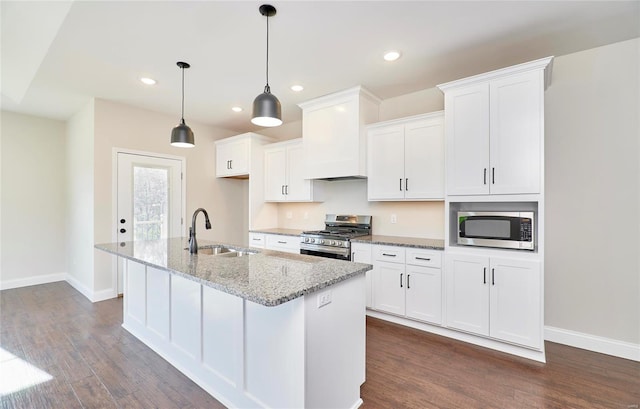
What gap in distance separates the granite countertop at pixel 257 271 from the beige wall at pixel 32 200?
3.50 m

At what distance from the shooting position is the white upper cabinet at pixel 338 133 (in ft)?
11.7

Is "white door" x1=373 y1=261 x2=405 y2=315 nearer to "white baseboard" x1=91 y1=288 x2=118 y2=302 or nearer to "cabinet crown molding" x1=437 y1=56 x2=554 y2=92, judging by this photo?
"cabinet crown molding" x1=437 y1=56 x2=554 y2=92

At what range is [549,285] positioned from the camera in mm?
2869

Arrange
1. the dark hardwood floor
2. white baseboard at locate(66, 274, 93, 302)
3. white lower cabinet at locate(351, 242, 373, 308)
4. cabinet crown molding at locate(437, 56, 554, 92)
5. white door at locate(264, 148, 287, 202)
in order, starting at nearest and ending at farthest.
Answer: the dark hardwood floor → cabinet crown molding at locate(437, 56, 554, 92) → white lower cabinet at locate(351, 242, 373, 308) → white baseboard at locate(66, 274, 93, 302) → white door at locate(264, 148, 287, 202)

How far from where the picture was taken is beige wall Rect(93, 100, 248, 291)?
4.02m

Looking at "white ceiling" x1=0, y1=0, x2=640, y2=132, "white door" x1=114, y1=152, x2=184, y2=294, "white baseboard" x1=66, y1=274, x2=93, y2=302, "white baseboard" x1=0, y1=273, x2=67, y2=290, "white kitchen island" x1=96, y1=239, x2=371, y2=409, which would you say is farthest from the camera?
"white baseboard" x1=0, y1=273, x2=67, y2=290

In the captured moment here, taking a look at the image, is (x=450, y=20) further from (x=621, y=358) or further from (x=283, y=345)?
(x=621, y=358)

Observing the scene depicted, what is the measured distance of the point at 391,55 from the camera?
2.79 meters

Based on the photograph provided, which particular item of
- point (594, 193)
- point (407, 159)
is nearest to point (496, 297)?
point (594, 193)

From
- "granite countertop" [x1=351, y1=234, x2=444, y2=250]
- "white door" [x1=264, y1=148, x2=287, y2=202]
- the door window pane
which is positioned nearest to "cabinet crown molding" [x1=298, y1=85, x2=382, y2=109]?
"white door" [x1=264, y1=148, x2=287, y2=202]

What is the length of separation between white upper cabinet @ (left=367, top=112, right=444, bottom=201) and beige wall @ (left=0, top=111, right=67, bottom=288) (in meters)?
5.21

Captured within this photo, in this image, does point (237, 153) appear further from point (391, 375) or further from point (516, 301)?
point (516, 301)

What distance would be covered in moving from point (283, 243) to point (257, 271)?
2.44 meters

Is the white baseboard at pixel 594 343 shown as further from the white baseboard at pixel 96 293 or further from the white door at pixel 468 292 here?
the white baseboard at pixel 96 293
